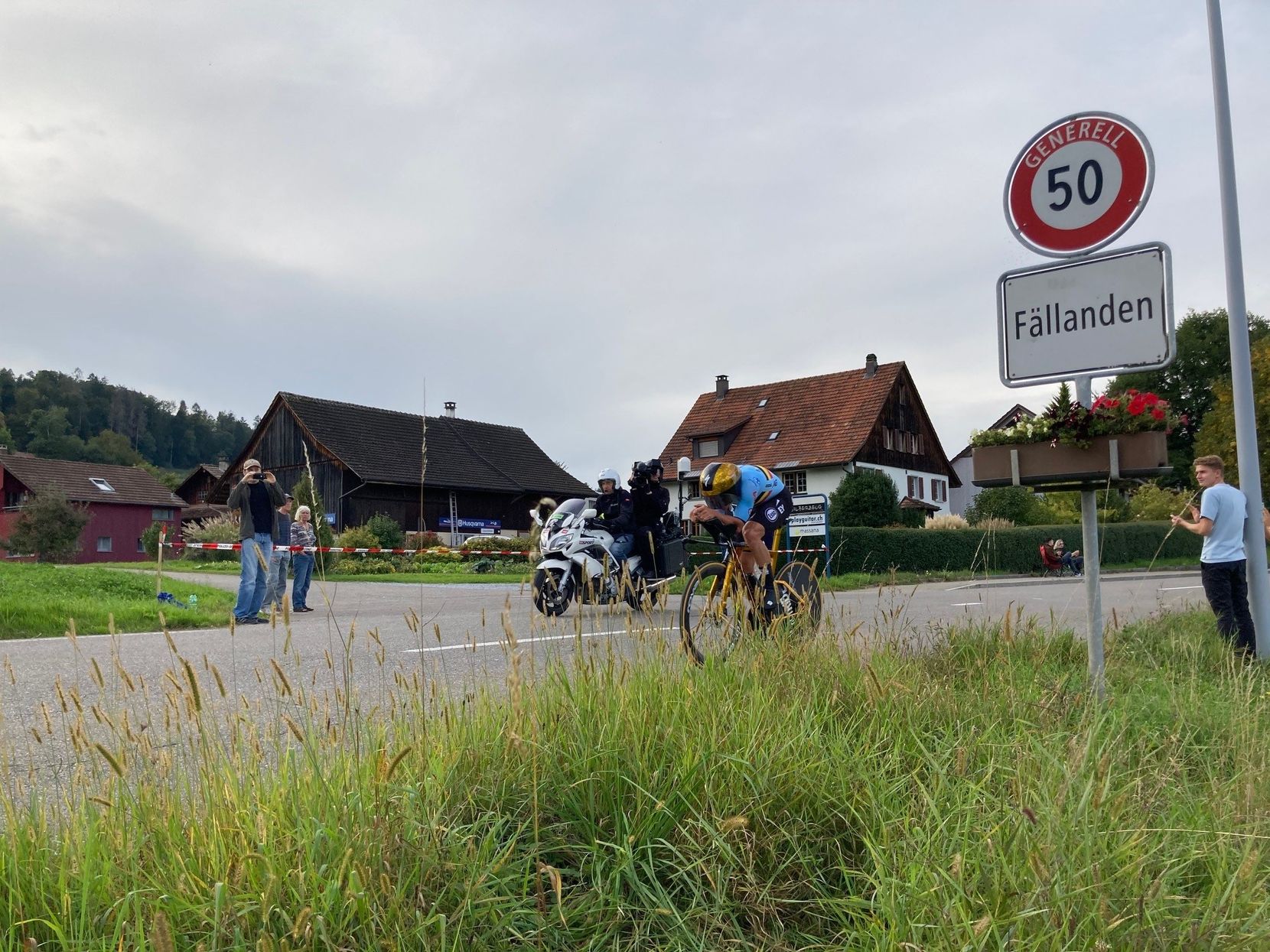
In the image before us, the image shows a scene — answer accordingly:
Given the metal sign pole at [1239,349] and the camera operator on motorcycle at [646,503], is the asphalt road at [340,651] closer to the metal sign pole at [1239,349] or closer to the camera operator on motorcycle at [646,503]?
the metal sign pole at [1239,349]

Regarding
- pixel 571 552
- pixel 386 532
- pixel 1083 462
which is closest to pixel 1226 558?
pixel 1083 462

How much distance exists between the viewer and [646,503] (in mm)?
11562

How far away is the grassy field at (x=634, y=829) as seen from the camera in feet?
7.22

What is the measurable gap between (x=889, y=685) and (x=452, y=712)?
1568 mm

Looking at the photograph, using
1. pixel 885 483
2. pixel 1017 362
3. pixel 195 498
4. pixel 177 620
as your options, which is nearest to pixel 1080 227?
pixel 1017 362

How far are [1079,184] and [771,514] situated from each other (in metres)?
3.21

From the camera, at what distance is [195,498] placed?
227 feet

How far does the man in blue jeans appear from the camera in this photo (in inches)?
462

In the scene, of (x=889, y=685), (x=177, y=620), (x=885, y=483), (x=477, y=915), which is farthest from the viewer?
(x=885, y=483)

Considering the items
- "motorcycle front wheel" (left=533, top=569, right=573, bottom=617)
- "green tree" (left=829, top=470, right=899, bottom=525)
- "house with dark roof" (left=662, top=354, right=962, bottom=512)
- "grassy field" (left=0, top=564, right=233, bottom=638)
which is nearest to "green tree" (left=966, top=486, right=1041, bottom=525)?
"green tree" (left=829, top=470, right=899, bottom=525)

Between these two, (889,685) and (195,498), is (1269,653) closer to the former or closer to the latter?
(889,685)

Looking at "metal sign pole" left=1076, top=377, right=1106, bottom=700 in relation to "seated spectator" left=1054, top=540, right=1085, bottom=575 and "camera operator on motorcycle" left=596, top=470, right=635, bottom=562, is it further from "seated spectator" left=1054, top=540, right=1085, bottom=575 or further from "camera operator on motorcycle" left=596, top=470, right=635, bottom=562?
"seated spectator" left=1054, top=540, right=1085, bottom=575

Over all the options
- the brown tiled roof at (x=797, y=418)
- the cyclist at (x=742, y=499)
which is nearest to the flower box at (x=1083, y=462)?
the cyclist at (x=742, y=499)

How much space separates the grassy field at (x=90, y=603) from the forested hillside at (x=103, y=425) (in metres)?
85.2
